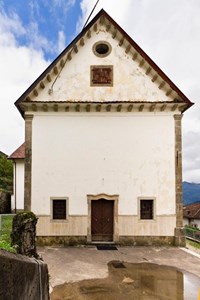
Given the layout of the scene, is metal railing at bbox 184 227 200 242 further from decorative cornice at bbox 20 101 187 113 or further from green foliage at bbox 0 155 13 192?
green foliage at bbox 0 155 13 192

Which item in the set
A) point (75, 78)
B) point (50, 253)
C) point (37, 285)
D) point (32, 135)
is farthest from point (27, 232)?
point (75, 78)

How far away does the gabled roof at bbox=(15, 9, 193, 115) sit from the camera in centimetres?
1330

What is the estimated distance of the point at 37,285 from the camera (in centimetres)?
346

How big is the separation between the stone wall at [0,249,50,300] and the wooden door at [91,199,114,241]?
9.68m

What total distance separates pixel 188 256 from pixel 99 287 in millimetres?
5253

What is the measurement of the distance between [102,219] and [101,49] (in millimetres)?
8970

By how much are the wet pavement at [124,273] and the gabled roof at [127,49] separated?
7.40m

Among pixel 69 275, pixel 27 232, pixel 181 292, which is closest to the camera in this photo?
pixel 27 232

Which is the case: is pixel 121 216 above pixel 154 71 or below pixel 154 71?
below

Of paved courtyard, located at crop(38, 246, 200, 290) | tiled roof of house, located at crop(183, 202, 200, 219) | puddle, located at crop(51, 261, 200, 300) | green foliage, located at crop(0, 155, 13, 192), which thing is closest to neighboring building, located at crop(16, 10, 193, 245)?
paved courtyard, located at crop(38, 246, 200, 290)

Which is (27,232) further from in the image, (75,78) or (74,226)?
(75,78)

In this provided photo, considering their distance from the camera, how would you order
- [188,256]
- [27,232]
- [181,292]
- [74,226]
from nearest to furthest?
[27,232], [181,292], [188,256], [74,226]

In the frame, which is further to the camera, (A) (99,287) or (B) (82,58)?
(B) (82,58)

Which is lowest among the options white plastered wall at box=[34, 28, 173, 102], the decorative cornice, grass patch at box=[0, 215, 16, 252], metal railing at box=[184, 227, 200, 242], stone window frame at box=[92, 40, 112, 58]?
metal railing at box=[184, 227, 200, 242]
